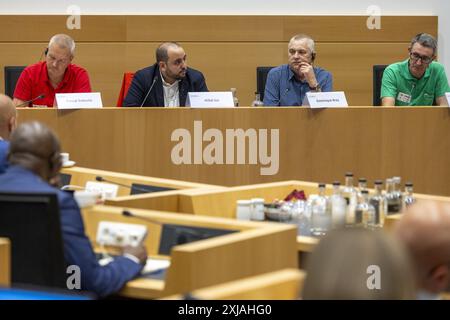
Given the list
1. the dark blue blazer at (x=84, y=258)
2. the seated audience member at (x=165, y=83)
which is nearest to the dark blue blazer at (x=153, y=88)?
the seated audience member at (x=165, y=83)

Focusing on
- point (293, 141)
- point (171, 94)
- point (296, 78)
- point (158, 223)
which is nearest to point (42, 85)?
point (171, 94)

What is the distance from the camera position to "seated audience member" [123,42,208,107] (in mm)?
7266

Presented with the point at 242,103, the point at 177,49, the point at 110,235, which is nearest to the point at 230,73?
the point at 242,103

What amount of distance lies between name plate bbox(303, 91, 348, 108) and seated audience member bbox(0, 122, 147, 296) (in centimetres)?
297

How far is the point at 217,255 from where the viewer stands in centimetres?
338

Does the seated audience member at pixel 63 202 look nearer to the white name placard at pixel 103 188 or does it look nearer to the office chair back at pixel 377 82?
the white name placard at pixel 103 188

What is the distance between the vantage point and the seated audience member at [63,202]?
140 inches

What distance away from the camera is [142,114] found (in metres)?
6.66

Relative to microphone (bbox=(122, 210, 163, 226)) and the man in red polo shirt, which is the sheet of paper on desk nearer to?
microphone (bbox=(122, 210, 163, 226))

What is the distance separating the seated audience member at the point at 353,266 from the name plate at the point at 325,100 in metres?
4.83

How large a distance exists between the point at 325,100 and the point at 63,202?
3313 mm
